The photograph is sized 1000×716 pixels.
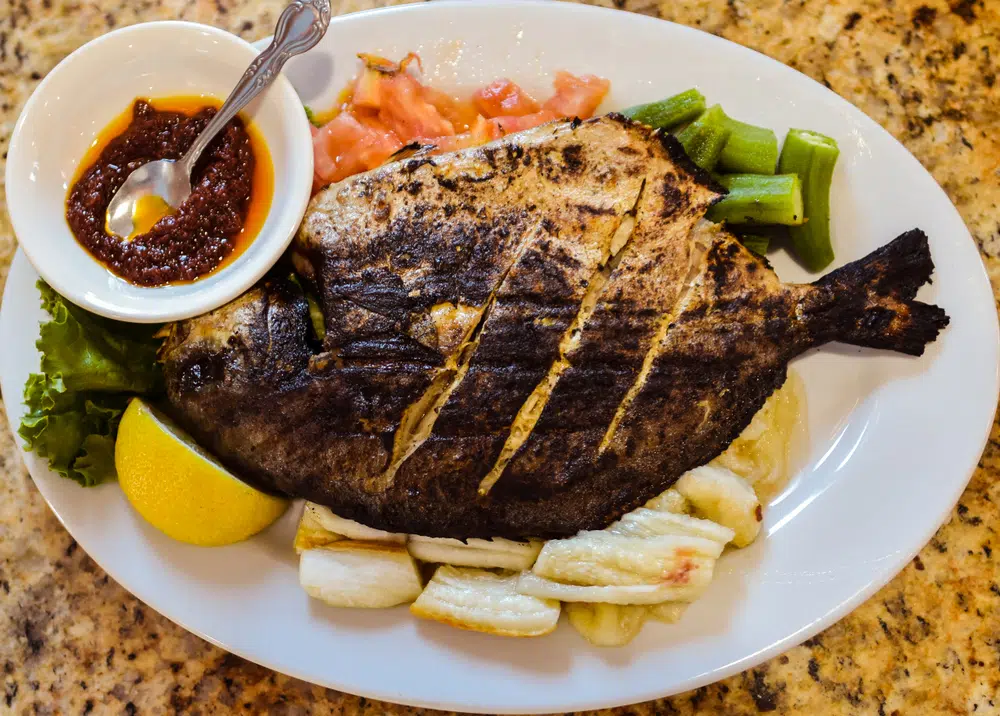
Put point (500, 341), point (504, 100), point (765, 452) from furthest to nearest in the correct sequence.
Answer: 1. point (504, 100)
2. point (765, 452)
3. point (500, 341)

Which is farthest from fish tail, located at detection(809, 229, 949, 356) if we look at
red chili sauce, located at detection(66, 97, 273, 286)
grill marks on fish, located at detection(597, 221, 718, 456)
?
red chili sauce, located at detection(66, 97, 273, 286)

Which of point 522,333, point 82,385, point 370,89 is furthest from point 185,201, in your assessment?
point 522,333

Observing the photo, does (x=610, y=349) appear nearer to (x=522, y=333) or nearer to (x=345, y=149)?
(x=522, y=333)

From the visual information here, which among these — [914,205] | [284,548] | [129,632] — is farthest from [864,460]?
[129,632]

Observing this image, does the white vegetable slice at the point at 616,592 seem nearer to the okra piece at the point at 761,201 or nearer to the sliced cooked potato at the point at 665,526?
the sliced cooked potato at the point at 665,526

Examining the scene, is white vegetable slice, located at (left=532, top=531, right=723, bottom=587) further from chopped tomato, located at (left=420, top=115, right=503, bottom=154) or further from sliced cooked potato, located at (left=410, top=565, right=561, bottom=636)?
chopped tomato, located at (left=420, top=115, right=503, bottom=154)
